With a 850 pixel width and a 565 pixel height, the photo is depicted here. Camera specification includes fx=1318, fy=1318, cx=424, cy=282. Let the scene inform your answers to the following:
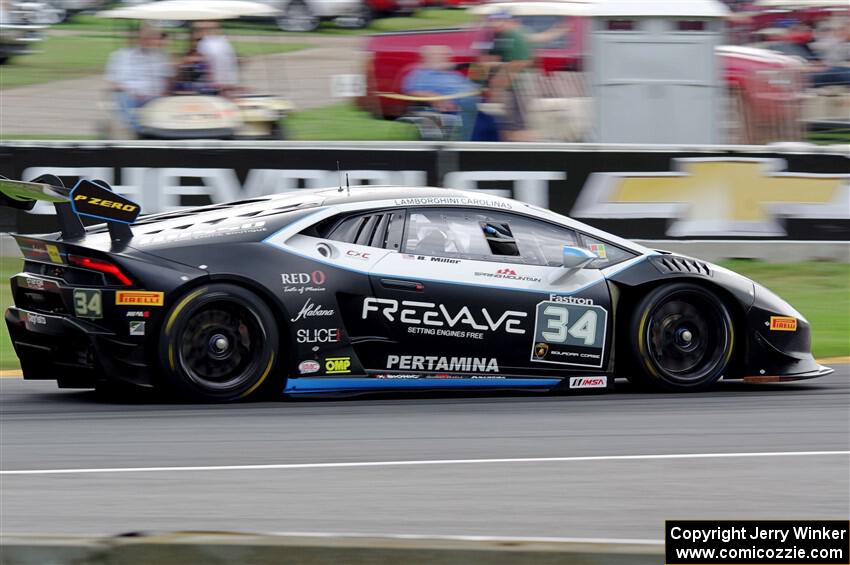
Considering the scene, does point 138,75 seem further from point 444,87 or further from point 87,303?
point 87,303

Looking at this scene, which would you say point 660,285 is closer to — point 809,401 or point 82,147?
point 809,401

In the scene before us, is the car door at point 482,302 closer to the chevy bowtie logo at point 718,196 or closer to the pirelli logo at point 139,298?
the pirelli logo at point 139,298

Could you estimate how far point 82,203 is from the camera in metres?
7.38

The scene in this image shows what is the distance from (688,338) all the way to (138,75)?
26.4 ft

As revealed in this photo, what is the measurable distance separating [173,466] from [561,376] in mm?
2629

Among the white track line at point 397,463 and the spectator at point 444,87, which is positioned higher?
the spectator at point 444,87

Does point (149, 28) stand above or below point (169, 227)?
above

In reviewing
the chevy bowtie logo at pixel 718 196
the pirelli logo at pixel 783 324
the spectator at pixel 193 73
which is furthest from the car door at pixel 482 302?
the spectator at pixel 193 73

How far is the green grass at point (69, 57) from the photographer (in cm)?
2030

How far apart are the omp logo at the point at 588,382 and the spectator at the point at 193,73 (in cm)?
772

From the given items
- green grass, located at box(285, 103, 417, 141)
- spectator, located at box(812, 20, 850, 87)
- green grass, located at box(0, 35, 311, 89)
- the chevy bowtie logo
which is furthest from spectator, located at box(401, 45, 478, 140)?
spectator, located at box(812, 20, 850, 87)

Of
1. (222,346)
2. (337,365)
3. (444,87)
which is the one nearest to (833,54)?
(444,87)

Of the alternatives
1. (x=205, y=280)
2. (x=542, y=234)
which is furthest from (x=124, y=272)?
(x=542, y=234)

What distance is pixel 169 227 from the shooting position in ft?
25.0
